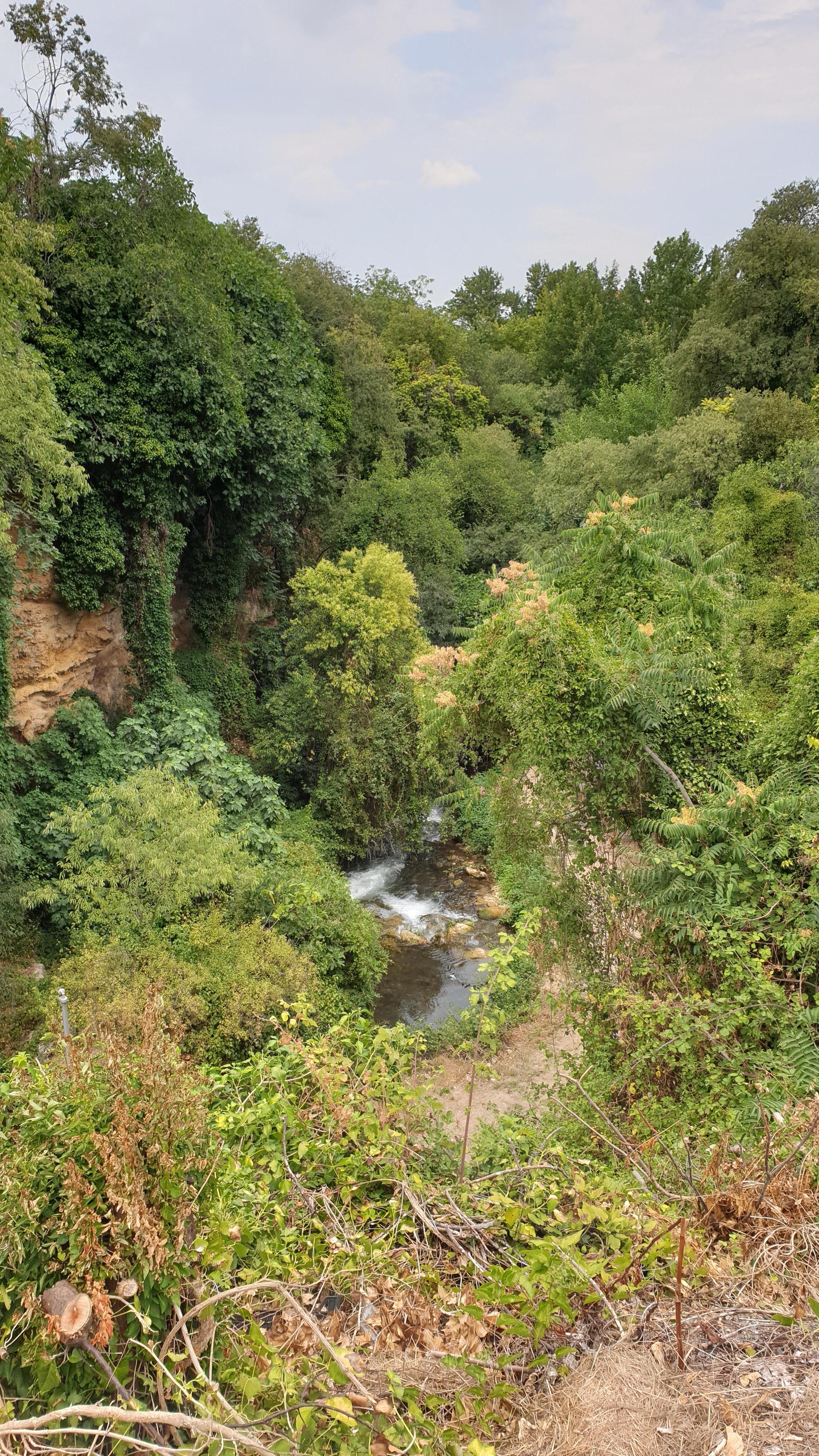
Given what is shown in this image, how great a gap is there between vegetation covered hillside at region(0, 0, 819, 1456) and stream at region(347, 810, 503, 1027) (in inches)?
31.6

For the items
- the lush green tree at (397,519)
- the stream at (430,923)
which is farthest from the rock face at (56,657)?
the lush green tree at (397,519)

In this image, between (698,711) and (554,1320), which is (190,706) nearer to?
(698,711)

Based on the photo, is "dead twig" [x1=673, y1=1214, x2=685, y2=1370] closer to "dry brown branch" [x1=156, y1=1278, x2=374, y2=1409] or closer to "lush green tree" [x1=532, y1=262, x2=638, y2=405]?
"dry brown branch" [x1=156, y1=1278, x2=374, y2=1409]

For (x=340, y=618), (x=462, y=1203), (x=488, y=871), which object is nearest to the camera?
(x=462, y=1203)

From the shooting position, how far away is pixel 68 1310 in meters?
1.92

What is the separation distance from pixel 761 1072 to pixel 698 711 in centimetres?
314

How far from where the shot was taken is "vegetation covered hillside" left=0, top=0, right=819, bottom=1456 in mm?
2180

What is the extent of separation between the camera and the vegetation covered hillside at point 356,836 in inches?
85.8

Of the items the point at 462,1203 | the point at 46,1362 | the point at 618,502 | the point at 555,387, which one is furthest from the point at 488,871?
the point at 555,387

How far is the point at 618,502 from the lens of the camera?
9172mm

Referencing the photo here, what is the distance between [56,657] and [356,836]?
21.8 ft

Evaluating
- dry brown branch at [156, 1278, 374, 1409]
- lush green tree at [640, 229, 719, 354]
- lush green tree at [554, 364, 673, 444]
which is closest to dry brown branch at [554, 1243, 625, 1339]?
dry brown branch at [156, 1278, 374, 1409]

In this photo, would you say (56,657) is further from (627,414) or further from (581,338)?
(581,338)

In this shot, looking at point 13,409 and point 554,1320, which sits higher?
point 13,409
